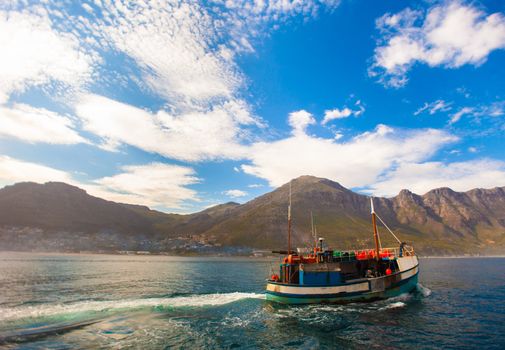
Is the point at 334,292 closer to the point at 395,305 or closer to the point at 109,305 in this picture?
the point at 395,305

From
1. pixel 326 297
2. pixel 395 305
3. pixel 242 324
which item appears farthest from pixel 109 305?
pixel 395 305

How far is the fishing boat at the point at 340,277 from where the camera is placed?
40.6 m

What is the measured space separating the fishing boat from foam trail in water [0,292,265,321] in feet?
24.2

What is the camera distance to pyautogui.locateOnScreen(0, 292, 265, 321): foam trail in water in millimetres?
33500

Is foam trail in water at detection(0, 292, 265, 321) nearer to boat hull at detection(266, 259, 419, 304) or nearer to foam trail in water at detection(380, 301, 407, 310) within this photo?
boat hull at detection(266, 259, 419, 304)

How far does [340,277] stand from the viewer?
42.9 meters

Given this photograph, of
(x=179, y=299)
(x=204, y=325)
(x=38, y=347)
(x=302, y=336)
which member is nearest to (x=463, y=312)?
(x=302, y=336)

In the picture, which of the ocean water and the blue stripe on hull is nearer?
the ocean water

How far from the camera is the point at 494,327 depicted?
30.4 metres

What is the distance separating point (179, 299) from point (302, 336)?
79.3ft

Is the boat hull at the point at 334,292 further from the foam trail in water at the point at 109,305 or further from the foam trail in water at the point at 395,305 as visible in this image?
the foam trail in water at the point at 109,305

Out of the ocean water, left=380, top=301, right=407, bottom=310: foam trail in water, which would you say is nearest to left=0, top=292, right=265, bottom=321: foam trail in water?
the ocean water

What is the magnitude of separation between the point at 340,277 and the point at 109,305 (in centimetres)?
3238

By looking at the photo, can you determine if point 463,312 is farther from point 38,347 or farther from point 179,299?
point 38,347
